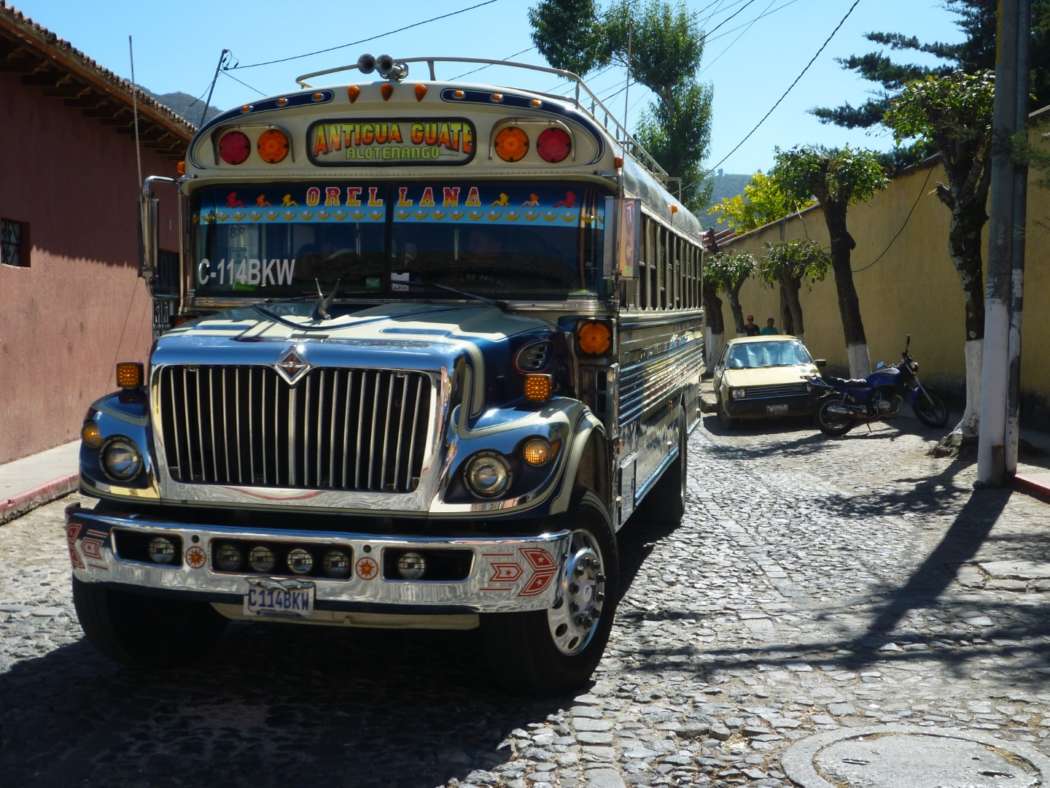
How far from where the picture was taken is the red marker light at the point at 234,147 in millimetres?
6453

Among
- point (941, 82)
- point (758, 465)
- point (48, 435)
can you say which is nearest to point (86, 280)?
point (48, 435)

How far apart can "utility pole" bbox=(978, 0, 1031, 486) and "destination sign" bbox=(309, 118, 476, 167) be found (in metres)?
7.88

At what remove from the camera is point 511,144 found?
6.25 metres

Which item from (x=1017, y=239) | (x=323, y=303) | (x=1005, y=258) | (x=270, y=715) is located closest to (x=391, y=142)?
(x=323, y=303)

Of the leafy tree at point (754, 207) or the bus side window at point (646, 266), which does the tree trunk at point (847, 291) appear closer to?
the bus side window at point (646, 266)

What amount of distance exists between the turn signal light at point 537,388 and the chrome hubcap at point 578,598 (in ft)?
1.88

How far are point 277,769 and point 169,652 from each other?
1.53m

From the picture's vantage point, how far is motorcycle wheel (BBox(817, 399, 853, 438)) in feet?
60.8

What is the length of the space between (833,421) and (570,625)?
13.9 meters

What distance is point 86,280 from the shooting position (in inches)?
667

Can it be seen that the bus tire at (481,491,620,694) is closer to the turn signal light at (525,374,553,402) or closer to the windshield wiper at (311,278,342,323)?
the turn signal light at (525,374,553,402)

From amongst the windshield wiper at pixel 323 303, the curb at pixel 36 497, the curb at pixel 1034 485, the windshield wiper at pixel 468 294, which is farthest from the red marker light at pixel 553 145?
the curb at pixel 1034 485

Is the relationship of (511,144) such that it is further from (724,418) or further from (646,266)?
(724,418)

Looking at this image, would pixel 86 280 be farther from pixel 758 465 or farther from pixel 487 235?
pixel 487 235
